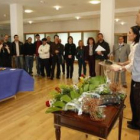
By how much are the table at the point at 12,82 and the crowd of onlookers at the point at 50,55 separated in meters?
1.95

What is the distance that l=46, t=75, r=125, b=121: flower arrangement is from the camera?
1.44m

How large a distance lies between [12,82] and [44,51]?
8.18 feet

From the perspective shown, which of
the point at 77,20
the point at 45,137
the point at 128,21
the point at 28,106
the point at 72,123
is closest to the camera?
the point at 72,123

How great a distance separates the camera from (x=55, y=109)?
5.02 feet

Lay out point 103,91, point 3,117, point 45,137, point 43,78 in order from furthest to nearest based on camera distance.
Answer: point 43,78 → point 3,117 → point 45,137 → point 103,91

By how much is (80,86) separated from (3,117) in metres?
1.86

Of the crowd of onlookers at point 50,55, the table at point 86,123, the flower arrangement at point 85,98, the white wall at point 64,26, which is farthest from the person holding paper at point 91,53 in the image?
the white wall at point 64,26

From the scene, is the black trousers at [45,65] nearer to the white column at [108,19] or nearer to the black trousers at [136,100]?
the white column at [108,19]

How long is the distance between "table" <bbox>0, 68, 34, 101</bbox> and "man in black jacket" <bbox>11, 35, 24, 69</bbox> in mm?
2424

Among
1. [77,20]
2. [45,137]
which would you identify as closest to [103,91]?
[45,137]

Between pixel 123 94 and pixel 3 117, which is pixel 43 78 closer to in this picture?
pixel 3 117

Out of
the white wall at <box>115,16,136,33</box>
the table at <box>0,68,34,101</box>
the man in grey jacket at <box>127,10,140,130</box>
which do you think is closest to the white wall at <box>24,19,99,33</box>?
the white wall at <box>115,16,136,33</box>

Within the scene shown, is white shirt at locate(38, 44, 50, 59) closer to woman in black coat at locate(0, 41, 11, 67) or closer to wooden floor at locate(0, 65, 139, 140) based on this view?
woman in black coat at locate(0, 41, 11, 67)

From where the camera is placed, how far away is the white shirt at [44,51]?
242 inches
